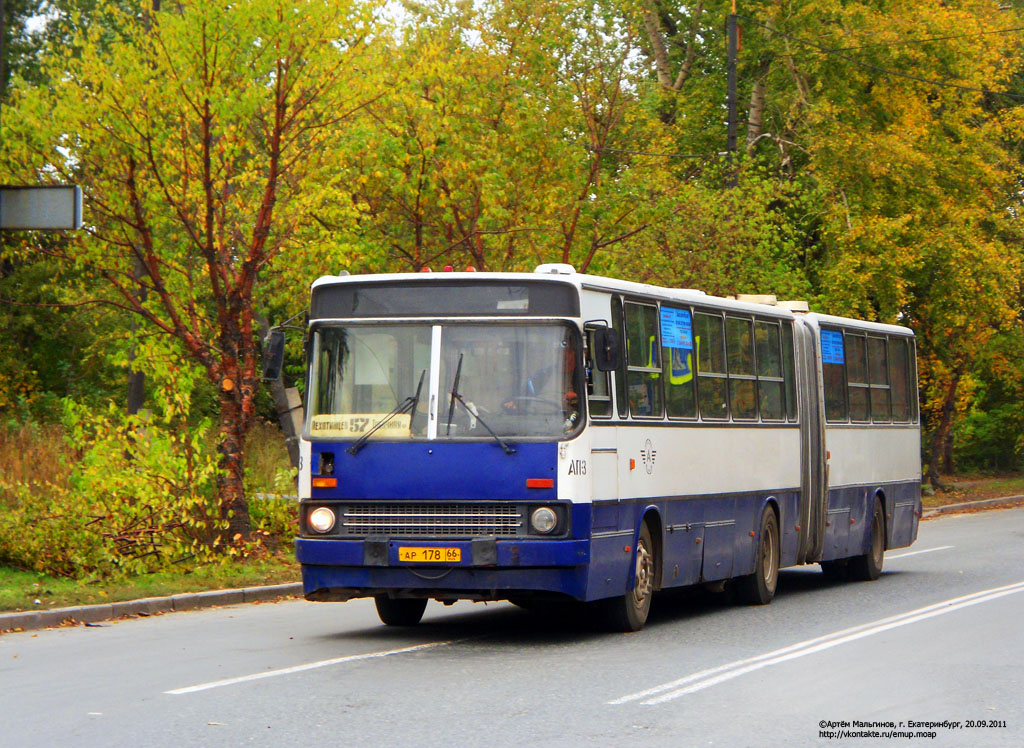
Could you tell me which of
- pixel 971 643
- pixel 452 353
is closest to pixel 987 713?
pixel 971 643

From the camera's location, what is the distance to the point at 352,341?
13258 mm

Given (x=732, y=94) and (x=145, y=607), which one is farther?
(x=732, y=94)

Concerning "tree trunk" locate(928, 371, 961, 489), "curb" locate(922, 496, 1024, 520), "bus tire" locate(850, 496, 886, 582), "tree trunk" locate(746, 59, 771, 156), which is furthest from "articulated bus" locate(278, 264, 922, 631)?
"tree trunk" locate(746, 59, 771, 156)

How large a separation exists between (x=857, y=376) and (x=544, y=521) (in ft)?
29.0

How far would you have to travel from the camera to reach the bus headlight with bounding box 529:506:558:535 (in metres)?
12.5

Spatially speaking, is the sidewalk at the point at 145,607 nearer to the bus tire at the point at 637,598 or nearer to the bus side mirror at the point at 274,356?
the bus side mirror at the point at 274,356

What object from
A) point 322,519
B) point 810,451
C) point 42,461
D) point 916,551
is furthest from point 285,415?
point 322,519

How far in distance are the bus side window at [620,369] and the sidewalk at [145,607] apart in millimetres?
5196

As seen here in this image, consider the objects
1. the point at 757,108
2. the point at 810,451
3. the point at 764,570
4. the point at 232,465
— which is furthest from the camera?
the point at 757,108

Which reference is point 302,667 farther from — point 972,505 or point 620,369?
point 972,505

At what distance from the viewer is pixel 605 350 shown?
12.8 m

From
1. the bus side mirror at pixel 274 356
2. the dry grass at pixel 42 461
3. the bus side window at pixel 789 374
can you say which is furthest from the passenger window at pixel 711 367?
the dry grass at pixel 42 461

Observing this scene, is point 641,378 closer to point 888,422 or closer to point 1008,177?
point 888,422

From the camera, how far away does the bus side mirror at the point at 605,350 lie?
12789 mm
